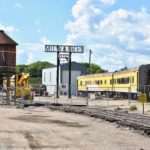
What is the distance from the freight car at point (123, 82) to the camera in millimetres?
55188

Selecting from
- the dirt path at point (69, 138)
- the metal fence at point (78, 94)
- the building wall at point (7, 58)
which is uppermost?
the building wall at point (7, 58)

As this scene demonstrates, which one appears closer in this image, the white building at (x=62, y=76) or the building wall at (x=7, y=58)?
the building wall at (x=7, y=58)

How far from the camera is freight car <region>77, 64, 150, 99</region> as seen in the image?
55.2 metres

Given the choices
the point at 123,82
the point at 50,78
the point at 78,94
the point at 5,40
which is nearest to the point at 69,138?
the point at 5,40

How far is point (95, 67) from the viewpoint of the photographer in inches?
7554

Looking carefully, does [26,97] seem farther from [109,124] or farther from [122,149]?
[122,149]

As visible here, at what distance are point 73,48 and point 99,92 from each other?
10233mm

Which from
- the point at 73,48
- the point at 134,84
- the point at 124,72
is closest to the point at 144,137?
the point at 134,84

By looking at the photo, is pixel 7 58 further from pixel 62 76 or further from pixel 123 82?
pixel 62 76

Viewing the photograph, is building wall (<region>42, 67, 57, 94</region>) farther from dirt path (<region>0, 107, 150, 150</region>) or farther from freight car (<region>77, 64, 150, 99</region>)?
dirt path (<region>0, 107, 150, 150</region>)

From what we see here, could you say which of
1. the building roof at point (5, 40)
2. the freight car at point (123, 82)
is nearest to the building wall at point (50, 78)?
the freight car at point (123, 82)

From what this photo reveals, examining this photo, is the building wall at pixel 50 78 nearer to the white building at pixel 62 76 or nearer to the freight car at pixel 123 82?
the white building at pixel 62 76

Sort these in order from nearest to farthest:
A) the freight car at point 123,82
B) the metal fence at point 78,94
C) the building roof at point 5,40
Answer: the building roof at point 5,40
the metal fence at point 78,94
the freight car at point 123,82

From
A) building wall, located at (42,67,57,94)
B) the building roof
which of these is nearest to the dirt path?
the building roof
